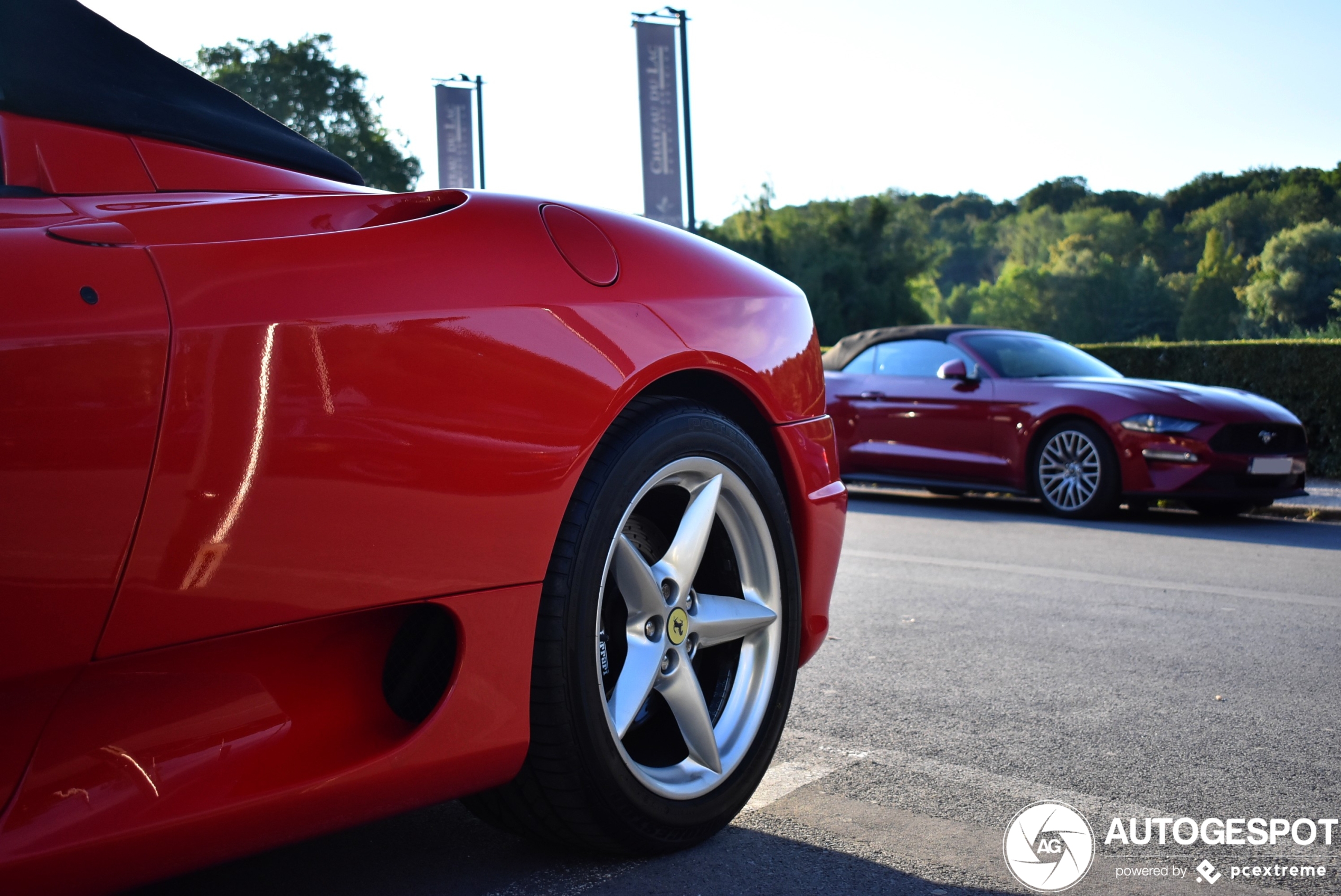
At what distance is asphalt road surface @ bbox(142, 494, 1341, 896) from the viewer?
6.88 feet

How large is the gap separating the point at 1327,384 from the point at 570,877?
11353 mm

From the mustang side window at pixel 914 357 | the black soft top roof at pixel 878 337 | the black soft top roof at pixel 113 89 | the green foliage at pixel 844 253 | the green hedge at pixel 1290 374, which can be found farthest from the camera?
the green foliage at pixel 844 253

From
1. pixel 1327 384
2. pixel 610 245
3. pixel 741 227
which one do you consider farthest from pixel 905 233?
pixel 610 245

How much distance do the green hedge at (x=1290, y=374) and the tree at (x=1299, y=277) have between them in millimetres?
57776

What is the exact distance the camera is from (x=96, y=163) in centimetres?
178

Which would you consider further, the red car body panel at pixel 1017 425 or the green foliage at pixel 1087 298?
the green foliage at pixel 1087 298

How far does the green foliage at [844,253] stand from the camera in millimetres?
43781

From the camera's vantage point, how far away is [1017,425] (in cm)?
893

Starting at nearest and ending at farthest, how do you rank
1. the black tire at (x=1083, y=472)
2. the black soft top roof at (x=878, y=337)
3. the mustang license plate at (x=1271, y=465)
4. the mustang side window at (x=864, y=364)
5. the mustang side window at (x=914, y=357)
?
the mustang license plate at (x=1271, y=465), the black tire at (x=1083, y=472), the mustang side window at (x=914, y=357), the black soft top roof at (x=878, y=337), the mustang side window at (x=864, y=364)

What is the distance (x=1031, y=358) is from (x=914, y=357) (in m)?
0.92

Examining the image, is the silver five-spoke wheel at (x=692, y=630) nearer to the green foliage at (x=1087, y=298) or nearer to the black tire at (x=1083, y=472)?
the black tire at (x=1083, y=472)

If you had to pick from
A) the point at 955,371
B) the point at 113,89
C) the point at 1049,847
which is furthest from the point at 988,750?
the point at 955,371

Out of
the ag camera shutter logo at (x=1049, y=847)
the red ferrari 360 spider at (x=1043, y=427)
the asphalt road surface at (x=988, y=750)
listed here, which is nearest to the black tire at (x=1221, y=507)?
the red ferrari 360 spider at (x=1043, y=427)


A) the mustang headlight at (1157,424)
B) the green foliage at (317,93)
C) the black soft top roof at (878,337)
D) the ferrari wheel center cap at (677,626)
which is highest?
the green foliage at (317,93)
